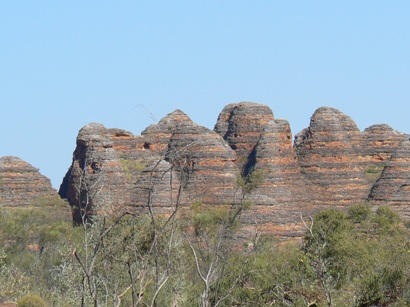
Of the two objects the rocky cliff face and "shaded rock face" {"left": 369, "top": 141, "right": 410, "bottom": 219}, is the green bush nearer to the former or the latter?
the rocky cliff face

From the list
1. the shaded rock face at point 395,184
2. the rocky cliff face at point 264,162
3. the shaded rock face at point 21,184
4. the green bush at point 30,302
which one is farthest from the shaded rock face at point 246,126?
the green bush at point 30,302

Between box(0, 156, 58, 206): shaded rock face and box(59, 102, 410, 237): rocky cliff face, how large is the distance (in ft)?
5.98

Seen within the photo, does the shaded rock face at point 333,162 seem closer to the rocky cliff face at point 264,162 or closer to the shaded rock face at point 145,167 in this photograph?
the rocky cliff face at point 264,162

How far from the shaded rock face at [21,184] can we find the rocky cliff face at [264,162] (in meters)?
1.82

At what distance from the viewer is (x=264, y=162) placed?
6322 cm

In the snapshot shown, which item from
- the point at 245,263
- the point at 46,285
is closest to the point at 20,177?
the point at 46,285

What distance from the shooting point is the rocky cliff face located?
58812 mm

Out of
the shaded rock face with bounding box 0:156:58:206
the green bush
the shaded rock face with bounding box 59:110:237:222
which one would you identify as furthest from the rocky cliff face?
the green bush

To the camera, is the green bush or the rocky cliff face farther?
the rocky cliff face

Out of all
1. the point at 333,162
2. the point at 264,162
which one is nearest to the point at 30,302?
the point at 264,162

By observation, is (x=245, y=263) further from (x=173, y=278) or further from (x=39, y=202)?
(x=39, y=202)

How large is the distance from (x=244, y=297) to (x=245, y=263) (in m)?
3.15

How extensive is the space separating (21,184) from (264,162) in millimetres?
12239

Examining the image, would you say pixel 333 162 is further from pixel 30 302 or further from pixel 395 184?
pixel 30 302
